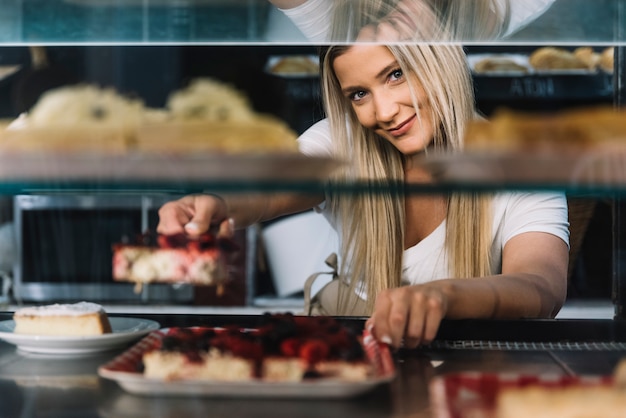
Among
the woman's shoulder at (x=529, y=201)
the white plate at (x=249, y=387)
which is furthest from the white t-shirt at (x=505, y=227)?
the white plate at (x=249, y=387)

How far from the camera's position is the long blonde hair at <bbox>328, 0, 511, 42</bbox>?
4.69 ft

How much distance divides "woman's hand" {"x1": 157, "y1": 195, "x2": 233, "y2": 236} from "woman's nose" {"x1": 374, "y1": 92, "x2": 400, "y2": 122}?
1.67ft

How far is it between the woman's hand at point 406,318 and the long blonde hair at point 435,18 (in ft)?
1.59

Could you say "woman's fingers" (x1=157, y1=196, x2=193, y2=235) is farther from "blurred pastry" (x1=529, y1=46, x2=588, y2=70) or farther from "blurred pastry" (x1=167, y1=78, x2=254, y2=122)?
"blurred pastry" (x1=529, y1=46, x2=588, y2=70)

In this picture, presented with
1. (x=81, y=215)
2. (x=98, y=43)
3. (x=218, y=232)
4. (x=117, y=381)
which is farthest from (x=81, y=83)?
(x=81, y=215)

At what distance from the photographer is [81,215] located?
11.7ft

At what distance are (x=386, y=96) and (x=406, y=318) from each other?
52 centimetres

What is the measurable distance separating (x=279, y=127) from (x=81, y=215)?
2.64m

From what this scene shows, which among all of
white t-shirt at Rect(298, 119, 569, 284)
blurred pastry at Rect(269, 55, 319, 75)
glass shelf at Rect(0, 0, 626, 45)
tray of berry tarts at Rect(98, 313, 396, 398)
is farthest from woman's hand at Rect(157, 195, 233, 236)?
blurred pastry at Rect(269, 55, 319, 75)

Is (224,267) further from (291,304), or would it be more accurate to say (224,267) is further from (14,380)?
(291,304)

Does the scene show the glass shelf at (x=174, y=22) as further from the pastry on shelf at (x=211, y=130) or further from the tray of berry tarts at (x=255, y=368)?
the tray of berry tarts at (x=255, y=368)

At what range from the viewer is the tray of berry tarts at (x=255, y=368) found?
1149mm

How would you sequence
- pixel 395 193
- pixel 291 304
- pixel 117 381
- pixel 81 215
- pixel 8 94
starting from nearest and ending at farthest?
pixel 395 193, pixel 117 381, pixel 8 94, pixel 81 215, pixel 291 304

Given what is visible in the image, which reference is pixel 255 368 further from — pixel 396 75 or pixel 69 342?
pixel 396 75
